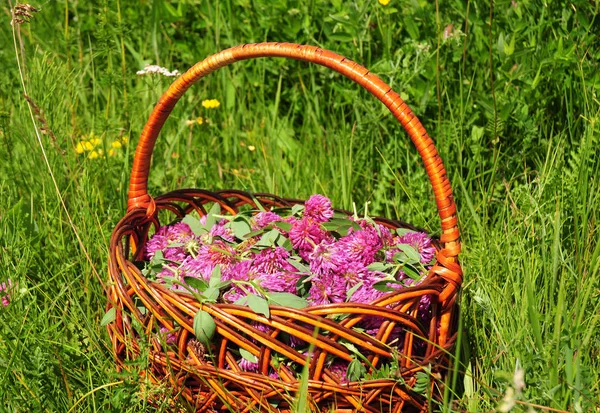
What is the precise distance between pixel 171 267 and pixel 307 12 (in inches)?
48.0

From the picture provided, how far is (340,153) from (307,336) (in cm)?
97

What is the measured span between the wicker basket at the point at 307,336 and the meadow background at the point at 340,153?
87 millimetres

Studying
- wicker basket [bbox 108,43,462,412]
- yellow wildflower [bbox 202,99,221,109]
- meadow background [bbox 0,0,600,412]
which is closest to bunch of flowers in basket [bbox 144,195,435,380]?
wicker basket [bbox 108,43,462,412]

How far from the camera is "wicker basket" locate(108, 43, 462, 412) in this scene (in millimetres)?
1443

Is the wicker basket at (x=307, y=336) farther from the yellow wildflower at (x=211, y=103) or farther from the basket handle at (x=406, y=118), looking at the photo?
the yellow wildflower at (x=211, y=103)

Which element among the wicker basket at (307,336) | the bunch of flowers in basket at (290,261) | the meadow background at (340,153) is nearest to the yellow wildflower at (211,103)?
the meadow background at (340,153)

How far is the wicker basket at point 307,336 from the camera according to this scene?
1443 mm

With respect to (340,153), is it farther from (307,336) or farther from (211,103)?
(307,336)

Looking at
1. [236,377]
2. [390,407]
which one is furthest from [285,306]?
[390,407]

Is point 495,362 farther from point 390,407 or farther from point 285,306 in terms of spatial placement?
point 285,306

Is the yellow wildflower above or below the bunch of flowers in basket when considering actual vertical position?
above

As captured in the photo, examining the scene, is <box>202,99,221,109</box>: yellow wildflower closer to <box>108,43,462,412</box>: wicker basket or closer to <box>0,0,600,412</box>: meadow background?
<box>0,0,600,412</box>: meadow background

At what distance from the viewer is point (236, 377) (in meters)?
1.48

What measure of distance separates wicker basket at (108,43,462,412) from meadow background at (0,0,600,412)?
3.4 inches
